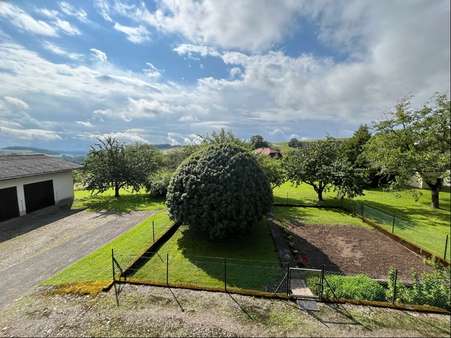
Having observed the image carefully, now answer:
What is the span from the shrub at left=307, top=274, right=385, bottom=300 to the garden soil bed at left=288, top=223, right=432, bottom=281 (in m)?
1.80

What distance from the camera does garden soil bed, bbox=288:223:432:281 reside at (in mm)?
9188

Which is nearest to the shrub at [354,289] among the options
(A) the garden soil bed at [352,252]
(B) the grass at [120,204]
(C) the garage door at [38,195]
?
(A) the garden soil bed at [352,252]

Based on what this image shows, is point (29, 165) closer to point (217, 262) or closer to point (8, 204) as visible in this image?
point (8, 204)

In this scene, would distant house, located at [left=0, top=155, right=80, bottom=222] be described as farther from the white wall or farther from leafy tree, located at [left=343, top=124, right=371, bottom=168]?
leafy tree, located at [left=343, top=124, right=371, bottom=168]

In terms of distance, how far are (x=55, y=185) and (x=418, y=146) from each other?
98.0ft

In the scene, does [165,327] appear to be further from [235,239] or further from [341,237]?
[341,237]

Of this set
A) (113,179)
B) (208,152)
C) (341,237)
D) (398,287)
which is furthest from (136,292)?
(113,179)

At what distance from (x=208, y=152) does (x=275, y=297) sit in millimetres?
6342

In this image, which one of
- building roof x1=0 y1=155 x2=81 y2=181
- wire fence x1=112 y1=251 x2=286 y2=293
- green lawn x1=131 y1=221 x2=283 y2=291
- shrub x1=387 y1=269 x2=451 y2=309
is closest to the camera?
shrub x1=387 y1=269 x2=451 y2=309

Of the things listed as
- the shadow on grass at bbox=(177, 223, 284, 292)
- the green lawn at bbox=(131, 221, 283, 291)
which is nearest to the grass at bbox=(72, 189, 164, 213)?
the shadow on grass at bbox=(177, 223, 284, 292)

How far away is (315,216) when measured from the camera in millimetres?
16094

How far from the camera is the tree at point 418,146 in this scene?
17984mm

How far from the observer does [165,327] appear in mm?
5645

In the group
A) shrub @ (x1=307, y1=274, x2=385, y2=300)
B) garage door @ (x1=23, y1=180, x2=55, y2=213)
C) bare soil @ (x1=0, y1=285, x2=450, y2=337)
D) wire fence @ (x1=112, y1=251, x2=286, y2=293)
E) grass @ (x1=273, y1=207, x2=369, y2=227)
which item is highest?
garage door @ (x1=23, y1=180, x2=55, y2=213)
